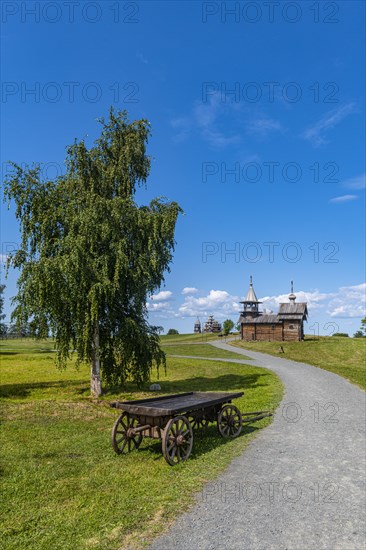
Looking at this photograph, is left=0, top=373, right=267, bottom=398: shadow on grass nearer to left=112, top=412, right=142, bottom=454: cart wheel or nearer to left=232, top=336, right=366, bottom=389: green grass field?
left=232, top=336, right=366, bottom=389: green grass field

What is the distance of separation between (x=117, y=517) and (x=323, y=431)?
29.2 ft

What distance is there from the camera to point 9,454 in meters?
10.6

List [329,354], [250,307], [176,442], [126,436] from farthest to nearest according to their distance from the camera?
[250,307], [329,354], [126,436], [176,442]

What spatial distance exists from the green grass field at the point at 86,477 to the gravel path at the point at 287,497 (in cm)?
46

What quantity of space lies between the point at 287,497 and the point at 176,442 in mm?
3031

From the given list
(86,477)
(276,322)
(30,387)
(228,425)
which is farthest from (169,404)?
(276,322)

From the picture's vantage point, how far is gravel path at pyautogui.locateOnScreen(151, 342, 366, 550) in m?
6.04

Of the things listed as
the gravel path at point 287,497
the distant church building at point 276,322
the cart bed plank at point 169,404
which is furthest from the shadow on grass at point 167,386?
the distant church building at point 276,322

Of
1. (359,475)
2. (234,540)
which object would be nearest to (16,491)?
(234,540)

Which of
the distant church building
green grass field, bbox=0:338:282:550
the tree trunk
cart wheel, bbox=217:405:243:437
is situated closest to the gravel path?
green grass field, bbox=0:338:282:550

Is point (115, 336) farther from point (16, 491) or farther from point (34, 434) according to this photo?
point (16, 491)

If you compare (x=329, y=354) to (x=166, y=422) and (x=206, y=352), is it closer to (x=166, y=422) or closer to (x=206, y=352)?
(x=206, y=352)

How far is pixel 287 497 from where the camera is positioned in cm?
764

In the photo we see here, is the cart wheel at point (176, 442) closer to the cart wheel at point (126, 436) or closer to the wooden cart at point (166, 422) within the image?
the wooden cart at point (166, 422)
